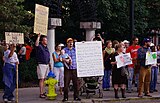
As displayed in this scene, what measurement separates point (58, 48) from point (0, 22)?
3.21 metres

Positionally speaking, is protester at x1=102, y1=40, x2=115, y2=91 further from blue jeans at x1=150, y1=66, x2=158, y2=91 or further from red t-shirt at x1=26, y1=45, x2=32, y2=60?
red t-shirt at x1=26, y1=45, x2=32, y2=60

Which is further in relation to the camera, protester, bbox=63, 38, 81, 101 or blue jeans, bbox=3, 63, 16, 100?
protester, bbox=63, 38, 81, 101

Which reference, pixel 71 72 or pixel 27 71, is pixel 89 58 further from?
pixel 27 71

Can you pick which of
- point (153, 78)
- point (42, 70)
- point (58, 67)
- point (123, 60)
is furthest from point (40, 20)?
point (153, 78)

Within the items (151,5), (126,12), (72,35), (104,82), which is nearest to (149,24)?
(151,5)

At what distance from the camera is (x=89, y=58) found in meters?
12.8

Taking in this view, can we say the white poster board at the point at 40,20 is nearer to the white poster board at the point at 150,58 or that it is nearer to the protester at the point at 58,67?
the protester at the point at 58,67

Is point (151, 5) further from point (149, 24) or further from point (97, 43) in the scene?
point (97, 43)

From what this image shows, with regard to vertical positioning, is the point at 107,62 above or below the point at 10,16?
below

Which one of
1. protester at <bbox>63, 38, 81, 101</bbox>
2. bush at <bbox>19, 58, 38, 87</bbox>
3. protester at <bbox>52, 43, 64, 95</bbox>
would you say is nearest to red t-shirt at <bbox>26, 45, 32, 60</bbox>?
bush at <bbox>19, 58, 38, 87</bbox>

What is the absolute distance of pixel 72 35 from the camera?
80.3 feet

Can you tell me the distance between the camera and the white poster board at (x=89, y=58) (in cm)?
1248

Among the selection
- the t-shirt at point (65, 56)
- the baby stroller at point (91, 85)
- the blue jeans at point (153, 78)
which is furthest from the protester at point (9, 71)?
the blue jeans at point (153, 78)

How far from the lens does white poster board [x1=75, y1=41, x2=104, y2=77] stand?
12484mm
